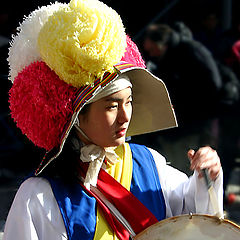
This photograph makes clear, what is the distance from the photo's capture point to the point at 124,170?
2.30 metres

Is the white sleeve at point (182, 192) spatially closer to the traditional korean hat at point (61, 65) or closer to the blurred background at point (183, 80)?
the traditional korean hat at point (61, 65)

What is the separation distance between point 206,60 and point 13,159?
2211 mm

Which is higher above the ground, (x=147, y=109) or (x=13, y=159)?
(x=147, y=109)

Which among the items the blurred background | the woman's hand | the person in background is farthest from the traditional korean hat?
the person in background

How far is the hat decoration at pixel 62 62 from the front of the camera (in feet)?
6.79

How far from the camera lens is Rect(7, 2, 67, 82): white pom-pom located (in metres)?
2.19

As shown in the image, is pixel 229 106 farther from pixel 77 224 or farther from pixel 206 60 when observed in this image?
pixel 77 224

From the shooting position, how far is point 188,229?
2.11m

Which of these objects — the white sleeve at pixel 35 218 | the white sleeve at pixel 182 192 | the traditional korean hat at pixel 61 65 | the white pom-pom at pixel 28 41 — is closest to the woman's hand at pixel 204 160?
A: the white sleeve at pixel 182 192

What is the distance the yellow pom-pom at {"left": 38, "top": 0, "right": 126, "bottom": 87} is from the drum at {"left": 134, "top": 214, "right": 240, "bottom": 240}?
0.60m

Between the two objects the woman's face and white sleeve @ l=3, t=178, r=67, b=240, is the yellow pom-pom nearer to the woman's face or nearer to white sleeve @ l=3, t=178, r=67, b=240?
the woman's face

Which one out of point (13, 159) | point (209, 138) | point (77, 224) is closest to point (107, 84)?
point (77, 224)

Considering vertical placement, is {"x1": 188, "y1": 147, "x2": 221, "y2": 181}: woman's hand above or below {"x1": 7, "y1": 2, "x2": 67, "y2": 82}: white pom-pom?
below

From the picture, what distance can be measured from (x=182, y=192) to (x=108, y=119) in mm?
501
